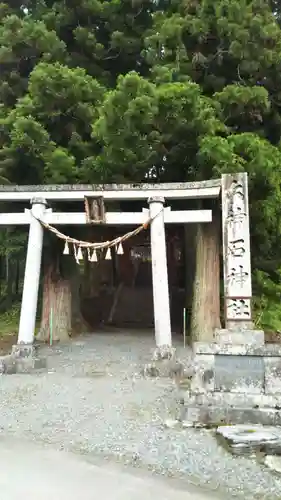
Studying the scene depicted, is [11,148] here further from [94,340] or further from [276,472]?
[276,472]

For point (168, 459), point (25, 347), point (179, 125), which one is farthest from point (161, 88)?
point (168, 459)

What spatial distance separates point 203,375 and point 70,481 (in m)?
2.27

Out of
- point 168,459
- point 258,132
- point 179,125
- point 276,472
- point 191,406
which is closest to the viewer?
point 276,472

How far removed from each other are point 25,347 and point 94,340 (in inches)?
116

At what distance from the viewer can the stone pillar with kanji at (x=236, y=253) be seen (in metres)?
7.85

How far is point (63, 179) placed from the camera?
10273 millimetres

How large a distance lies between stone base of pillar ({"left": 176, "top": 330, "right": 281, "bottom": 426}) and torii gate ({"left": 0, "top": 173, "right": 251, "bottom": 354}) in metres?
2.56

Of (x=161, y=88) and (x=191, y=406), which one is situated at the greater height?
(x=161, y=88)

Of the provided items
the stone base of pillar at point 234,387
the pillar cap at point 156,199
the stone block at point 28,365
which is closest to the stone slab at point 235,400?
the stone base of pillar at point 234,387

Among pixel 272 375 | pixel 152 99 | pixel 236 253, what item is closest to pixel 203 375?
pixel 272 375

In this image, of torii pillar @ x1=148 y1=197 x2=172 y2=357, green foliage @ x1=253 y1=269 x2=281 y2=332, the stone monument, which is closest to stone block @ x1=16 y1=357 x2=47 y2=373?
torii pillar @ x1=148 y1=197 x2=172 y2=357

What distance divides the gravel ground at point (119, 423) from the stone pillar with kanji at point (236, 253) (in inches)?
64.4

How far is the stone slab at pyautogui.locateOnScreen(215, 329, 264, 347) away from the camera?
24.1 feet

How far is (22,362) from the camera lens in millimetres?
8547
